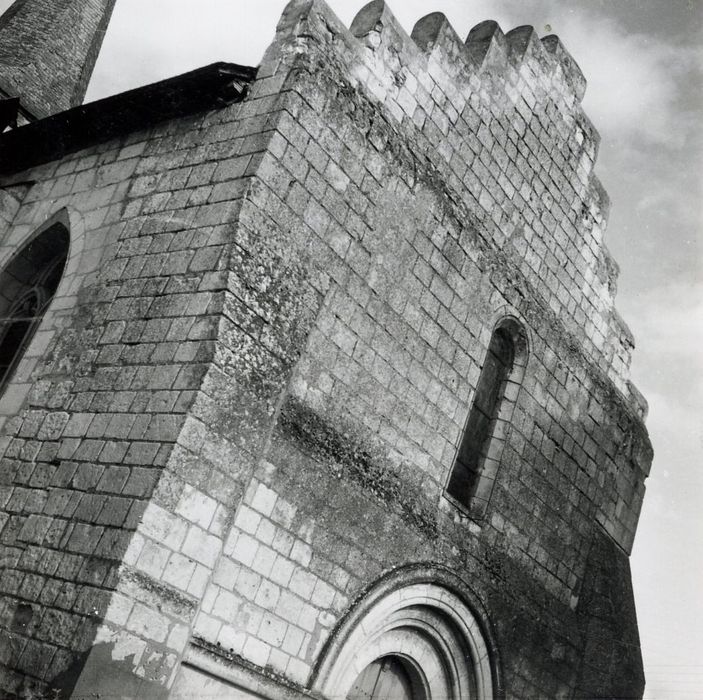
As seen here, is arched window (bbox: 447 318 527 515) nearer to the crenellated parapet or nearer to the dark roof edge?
the crenellated parapet

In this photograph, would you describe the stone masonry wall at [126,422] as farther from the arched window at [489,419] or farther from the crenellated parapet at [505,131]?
the arched window at [489,419]

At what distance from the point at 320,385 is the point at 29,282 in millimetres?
3170

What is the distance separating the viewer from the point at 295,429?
5512mm

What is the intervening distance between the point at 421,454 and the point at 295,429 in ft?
4.50

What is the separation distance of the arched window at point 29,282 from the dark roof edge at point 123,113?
0.91m

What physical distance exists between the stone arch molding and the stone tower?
1025 cm

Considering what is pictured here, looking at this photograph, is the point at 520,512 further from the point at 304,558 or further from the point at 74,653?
the point at 74,653

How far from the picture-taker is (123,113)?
6.79 metres

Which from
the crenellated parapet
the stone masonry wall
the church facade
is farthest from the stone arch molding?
the crenellated parapet

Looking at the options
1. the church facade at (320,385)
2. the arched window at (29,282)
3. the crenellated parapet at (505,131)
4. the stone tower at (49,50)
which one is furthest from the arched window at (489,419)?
the stone tower at (49,50)

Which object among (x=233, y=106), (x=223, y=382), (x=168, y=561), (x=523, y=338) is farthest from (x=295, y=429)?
(x=523, y=338)

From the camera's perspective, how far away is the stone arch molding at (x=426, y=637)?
5887 millimetres

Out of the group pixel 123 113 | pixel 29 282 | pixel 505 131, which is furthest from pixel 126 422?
pixel 505 131

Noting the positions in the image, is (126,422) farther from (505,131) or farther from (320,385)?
(505,131)
